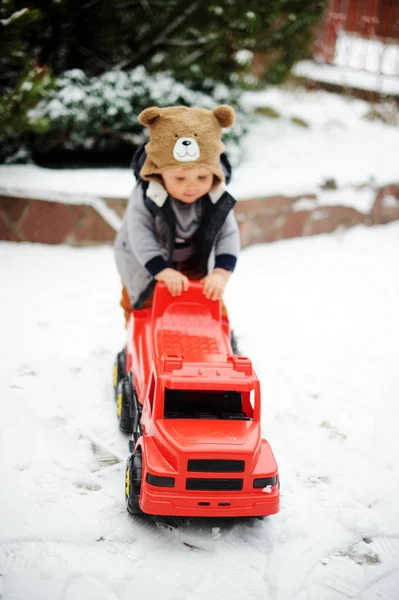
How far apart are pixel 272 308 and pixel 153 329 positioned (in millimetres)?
1520

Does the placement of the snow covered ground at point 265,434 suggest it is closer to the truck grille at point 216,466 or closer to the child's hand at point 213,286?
the truck grille at point 216,466

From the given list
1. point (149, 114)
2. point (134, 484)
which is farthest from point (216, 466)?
point (149, 114)

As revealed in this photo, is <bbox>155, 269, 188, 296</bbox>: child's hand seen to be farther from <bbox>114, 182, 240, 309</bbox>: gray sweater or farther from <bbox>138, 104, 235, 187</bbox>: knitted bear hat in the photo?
<bbox>138, 104, 235, 187</bbox>: knitted bear hat

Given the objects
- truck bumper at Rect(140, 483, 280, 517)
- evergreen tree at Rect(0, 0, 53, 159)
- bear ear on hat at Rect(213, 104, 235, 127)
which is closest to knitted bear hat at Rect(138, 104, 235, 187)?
bear ear on hat at Rect(213, 104, 235, 127)

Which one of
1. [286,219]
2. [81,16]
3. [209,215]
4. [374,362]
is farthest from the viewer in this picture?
[286,219]

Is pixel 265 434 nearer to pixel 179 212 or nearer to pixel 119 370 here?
pixel 119 370

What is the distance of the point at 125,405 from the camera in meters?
2.38

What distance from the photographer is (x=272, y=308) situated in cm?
374

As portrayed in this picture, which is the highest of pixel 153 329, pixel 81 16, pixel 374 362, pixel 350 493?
pixel 81 16

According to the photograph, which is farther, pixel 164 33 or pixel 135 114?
pixel 164 33

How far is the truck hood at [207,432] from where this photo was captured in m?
1.86

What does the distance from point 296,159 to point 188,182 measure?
304cm

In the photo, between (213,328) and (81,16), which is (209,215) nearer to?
(213,328)

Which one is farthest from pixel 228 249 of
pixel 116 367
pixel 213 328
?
pixel 116 367
